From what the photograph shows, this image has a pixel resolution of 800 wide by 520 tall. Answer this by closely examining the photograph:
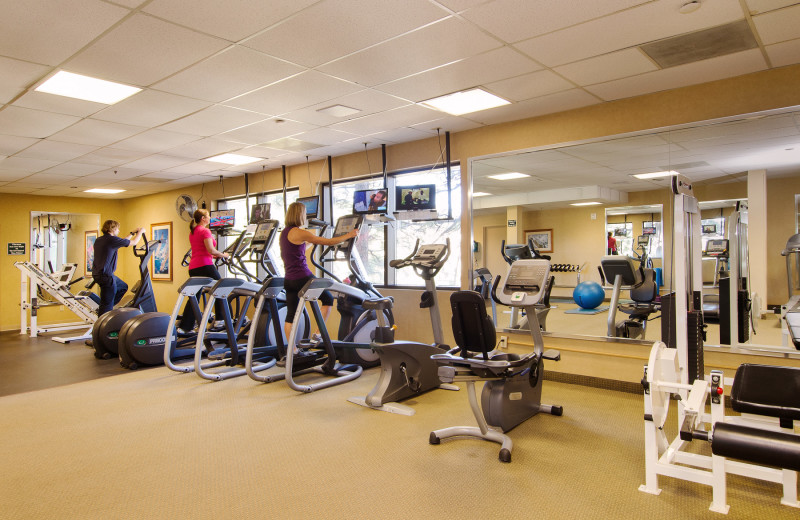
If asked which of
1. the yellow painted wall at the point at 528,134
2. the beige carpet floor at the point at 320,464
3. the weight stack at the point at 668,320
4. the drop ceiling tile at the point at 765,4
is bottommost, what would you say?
the beige carpet floor at the point at 320,464

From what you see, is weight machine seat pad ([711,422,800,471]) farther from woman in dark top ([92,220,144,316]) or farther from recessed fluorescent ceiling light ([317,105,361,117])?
woman in dark top ([92,220,144,316])

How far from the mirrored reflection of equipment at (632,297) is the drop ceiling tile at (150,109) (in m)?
4.34

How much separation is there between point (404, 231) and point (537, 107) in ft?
7.96

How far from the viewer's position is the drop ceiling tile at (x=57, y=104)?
4.17m

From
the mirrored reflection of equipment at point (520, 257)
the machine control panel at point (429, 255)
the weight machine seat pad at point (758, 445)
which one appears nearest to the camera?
the weight machine seat pad at point (758, 445)

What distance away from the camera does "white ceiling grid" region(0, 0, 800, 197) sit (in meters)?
2.78

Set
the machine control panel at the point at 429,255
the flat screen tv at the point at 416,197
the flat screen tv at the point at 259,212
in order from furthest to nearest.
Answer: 1. the flat screen tv at the point at 259,212
2. the flat screen tv at the point at 416,197
3. the machine control panel at the point at 429,255

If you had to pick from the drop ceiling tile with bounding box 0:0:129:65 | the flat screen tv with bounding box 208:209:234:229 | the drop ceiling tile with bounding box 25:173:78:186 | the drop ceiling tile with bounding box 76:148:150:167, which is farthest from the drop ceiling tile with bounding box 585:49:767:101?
the drop ceiling tile with bounding box 25:173:78:186

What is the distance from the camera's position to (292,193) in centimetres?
755

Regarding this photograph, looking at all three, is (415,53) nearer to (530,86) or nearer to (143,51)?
(530,86)

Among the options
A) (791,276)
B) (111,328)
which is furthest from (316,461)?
(111,328)

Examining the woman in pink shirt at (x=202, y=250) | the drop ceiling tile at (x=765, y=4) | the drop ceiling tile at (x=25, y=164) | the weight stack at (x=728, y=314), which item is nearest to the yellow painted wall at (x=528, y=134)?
the drop ceiling tile at (x=765, y=4)

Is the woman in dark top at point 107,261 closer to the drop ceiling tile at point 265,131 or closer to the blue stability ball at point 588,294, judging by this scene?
the drop ceiling tile at point 265,131

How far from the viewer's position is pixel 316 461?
2.95m
